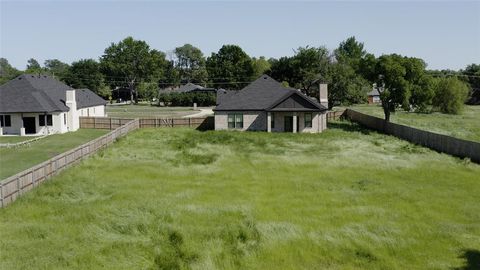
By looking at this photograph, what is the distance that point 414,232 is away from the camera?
663 inches

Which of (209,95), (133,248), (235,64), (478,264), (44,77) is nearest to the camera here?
(478,264)

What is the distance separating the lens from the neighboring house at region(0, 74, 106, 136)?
46.2 m

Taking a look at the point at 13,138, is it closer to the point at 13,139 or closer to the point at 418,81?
the point at 13,139

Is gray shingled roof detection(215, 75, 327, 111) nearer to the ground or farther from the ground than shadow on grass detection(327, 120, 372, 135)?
farther from the ground

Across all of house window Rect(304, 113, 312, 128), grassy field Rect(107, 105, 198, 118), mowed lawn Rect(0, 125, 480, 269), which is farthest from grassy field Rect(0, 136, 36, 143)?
house window Rect(304, 113, 312, 128)

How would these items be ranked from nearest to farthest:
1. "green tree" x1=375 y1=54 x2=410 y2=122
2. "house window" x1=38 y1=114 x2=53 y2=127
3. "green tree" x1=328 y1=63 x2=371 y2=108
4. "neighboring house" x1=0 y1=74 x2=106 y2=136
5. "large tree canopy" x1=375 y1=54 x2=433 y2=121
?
"neighboring house" x1=0 y1=74 x2=106 y2=136
"house window" x1=38 y1=114 x2=53 y2=127
"green tree" x1=375 y1=54 x2=410 y2=122
"large tree canopy" x1=375 y1=54 x2=433 y2=121
"green tree" x1=328 y1=63 x2=371 y2=108

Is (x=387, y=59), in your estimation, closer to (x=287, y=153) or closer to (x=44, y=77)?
(x=287, y=153)

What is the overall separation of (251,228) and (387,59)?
1638 inches

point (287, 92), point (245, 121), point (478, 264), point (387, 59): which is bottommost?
point (478, 264)

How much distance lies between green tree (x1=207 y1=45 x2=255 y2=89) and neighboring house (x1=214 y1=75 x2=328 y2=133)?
79.3 meters

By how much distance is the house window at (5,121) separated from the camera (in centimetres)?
4634

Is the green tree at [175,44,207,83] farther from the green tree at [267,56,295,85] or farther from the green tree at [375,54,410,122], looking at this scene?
the green tree at [375,54,410,122]

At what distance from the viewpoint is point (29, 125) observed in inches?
1828

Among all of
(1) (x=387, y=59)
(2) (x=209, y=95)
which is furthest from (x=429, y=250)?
(2) (x=209, y=95)
